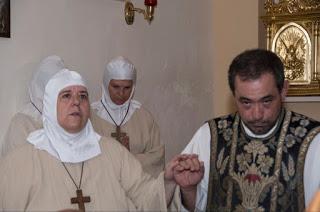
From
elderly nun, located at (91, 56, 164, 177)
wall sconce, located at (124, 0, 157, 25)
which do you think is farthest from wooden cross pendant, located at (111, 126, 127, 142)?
wall sconce, located at (124, 0, 157, 25)

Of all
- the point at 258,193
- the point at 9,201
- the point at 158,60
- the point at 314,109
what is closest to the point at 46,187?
the point at 9,201

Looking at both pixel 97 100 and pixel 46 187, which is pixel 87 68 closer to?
pixel 97 100

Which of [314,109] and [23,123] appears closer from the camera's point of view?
[23,123]

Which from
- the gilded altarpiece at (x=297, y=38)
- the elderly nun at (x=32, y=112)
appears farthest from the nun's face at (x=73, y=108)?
the gilded altarpiece at (x=297, y=38)

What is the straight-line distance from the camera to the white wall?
5.25m

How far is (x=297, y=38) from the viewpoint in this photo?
7.84m

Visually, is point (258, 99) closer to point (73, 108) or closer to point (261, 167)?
point (261, 167)

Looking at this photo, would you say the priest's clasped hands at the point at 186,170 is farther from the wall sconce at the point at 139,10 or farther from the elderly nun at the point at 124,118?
the wall sconce at the point at 139,10

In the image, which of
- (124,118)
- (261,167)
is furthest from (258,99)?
(124,118)

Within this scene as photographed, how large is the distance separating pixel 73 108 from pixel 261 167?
3.90 feet

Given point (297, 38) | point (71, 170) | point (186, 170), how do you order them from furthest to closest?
point (297, 38), point (71, 170), point (186, 170)

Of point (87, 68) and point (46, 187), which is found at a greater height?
point (87, 68)

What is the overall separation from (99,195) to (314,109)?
4.80m

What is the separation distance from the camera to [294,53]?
7.86 meters
